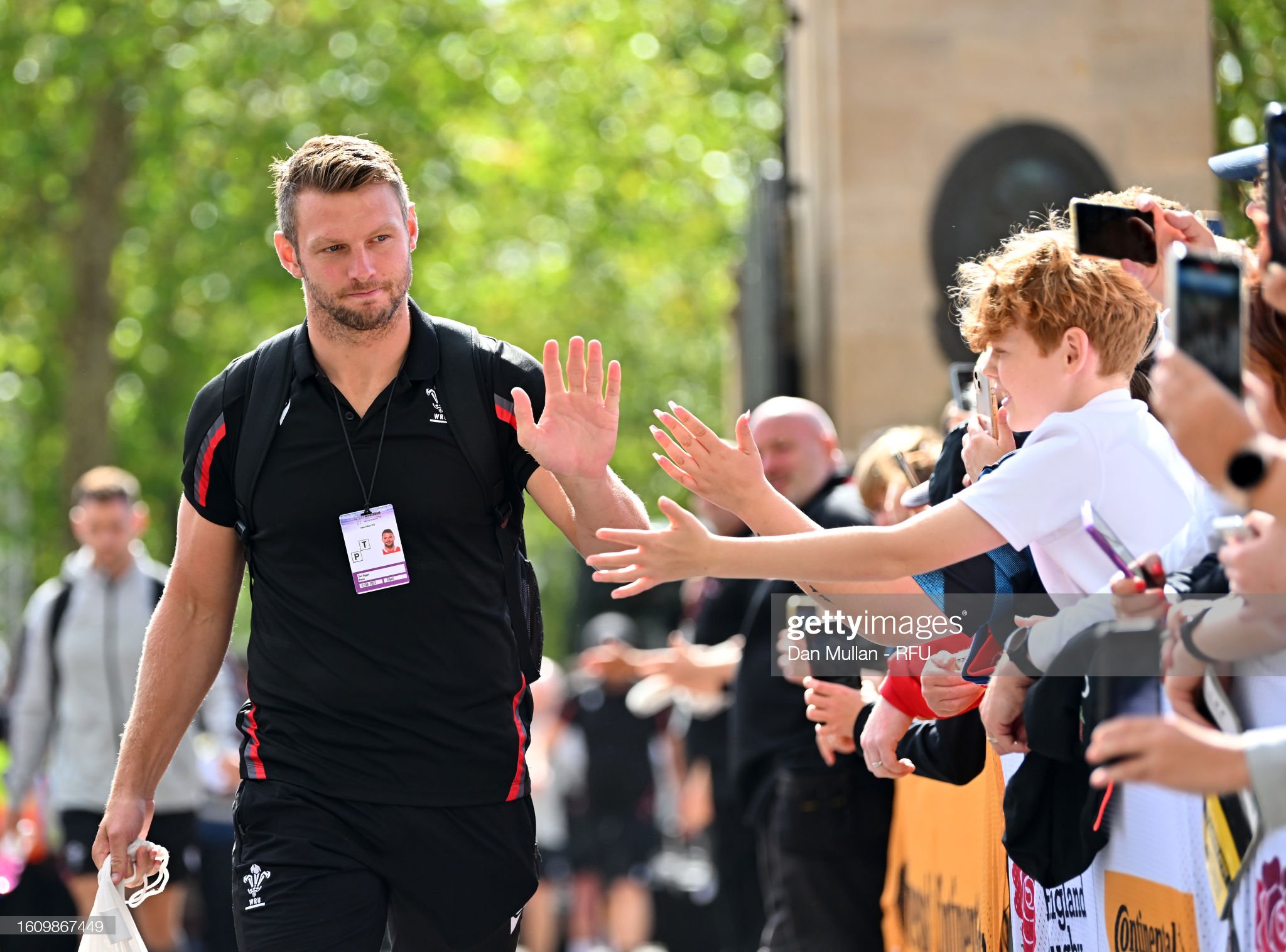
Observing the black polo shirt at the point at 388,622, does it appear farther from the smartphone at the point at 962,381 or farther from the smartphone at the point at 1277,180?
the smartphone at the point at 1277,180

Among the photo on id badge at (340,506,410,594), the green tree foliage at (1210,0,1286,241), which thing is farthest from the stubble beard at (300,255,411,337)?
the green tree foliage at (1210,0,1286,241)

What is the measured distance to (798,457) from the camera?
267 inches

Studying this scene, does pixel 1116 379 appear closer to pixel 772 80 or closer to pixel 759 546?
pixel 759 546

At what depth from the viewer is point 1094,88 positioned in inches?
388

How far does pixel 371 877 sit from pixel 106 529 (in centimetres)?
508

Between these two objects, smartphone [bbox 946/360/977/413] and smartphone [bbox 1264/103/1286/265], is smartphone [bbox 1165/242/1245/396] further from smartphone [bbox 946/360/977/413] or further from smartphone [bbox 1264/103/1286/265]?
smartphone [bbox 946/360/977/413]

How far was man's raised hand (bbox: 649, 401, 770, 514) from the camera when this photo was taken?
337 centimetres

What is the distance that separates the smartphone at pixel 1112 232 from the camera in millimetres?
3334

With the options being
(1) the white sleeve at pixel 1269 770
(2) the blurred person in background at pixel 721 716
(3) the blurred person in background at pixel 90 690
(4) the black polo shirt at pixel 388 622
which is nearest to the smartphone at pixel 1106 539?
(1) the white sleeve at pixel 1269 770

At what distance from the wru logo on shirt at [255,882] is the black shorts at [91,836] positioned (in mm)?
4621

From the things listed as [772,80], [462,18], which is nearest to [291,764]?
[772,80]

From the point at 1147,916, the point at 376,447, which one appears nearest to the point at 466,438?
the point at 376,447

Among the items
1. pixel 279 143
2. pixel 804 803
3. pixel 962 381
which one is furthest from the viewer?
pixel 279 143

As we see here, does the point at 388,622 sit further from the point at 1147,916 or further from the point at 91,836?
the point at 91,836
